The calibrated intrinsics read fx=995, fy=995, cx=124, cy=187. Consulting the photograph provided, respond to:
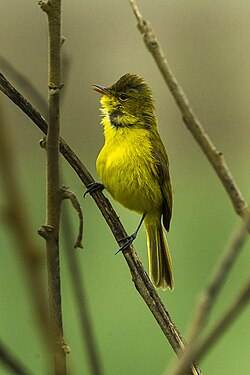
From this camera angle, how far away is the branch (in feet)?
5.01

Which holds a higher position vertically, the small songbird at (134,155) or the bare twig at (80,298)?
the small songbird at (134,155)

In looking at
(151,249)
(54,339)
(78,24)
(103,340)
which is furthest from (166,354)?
(78,24)

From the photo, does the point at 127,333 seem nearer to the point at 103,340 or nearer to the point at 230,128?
the point at 103,340

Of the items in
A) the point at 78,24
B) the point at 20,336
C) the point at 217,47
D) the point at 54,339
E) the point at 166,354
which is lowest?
the point at 166,354

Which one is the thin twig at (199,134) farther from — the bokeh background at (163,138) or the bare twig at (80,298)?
the bokeh background at (163,138)

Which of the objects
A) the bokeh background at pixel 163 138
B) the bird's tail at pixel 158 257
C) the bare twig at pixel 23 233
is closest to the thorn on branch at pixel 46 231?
the bare twig at pixel 23 233

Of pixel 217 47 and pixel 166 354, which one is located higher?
pixel 217 47

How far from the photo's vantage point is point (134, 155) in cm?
394

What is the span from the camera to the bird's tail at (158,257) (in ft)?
13.8

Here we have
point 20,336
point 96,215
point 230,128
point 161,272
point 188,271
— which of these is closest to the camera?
point 161,272

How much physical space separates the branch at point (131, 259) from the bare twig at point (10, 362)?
2.13ft

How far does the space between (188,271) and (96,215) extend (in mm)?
1456

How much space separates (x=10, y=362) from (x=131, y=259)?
1060 mm

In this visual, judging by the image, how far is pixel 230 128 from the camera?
13352 millimetres
